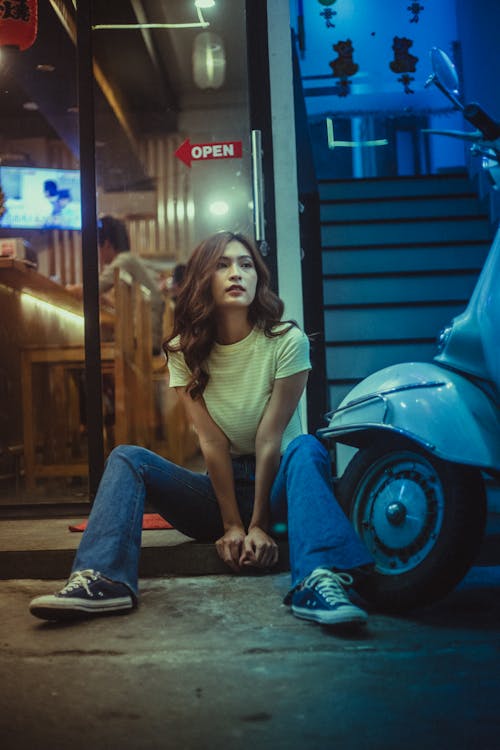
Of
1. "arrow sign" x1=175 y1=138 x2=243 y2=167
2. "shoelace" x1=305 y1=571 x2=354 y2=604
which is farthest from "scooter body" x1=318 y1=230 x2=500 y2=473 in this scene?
"arrow sign" x1=175 y1=138 x2=243 y2=167

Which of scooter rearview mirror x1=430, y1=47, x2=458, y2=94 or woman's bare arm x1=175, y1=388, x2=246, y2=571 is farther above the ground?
scooter rearview mirror x1=430, y1=47, x2=458, y2=94

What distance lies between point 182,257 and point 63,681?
22.3 ft

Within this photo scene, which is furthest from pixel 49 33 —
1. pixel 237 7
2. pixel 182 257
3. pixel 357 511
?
pixel 357 511

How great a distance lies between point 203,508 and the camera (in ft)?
8.24

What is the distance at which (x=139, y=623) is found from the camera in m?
2.08

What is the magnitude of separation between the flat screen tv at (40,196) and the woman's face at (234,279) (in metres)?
4.68

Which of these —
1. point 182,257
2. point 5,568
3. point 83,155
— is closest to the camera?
point 5,568

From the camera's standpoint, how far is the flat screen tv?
22.9 feet

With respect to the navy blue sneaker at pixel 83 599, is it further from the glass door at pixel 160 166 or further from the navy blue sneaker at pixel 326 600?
the glass door at pixel 160 166

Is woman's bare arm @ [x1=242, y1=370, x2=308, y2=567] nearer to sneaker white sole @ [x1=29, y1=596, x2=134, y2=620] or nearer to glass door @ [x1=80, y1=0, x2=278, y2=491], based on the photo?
sneaker white sole @ [x1=29, y1=596, x2=134, y2=620]

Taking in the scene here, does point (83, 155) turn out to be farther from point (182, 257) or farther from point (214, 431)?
point (182, 257)

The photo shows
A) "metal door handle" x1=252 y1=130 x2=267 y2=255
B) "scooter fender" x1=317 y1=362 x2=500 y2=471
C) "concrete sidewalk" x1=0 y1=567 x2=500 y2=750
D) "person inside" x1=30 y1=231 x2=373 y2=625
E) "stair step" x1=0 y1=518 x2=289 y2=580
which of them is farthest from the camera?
"metal door handle" x1=252 y1=130 x2=267 y2=255

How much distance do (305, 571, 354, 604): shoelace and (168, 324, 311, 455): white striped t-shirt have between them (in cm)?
59

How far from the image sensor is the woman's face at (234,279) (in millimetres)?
2508
